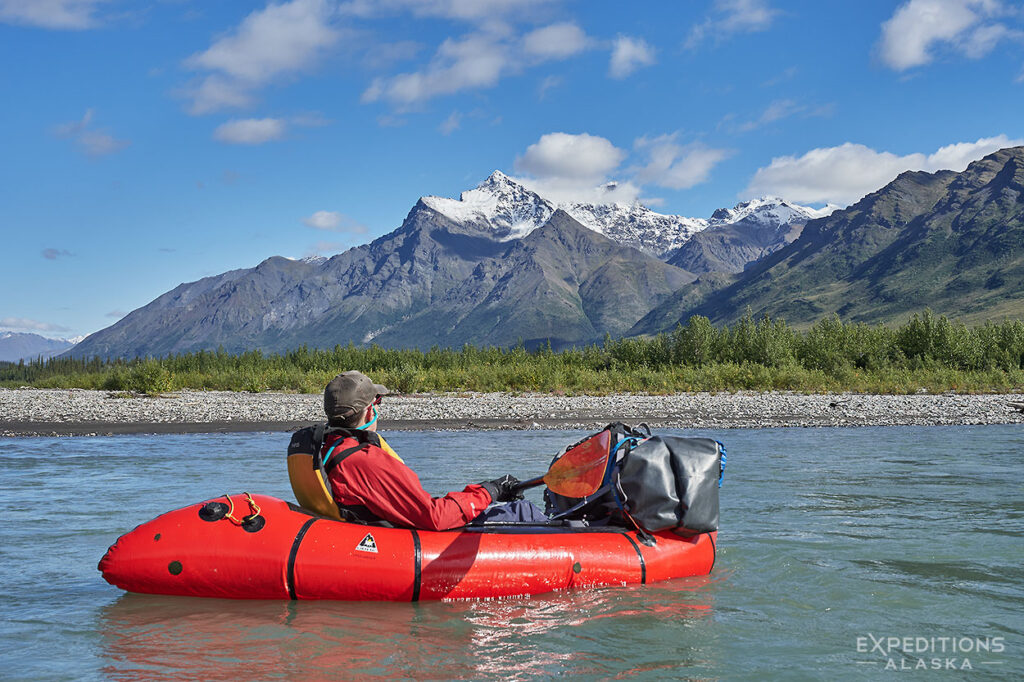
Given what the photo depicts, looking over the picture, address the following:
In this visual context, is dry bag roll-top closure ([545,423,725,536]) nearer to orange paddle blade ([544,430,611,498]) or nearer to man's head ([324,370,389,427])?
orange paddle blade ([544,430,611,498])

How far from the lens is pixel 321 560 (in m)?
6.68

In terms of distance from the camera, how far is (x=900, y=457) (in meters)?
16.2

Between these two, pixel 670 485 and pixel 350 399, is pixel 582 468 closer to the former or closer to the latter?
pixel 670 485

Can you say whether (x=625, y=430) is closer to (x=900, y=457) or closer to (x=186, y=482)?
(x=186, y=482)

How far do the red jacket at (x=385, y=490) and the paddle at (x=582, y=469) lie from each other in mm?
1028

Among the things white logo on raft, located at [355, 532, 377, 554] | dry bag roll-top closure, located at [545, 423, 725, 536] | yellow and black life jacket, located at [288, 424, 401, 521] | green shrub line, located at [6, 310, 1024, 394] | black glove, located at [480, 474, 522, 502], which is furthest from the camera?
green shrub line, located at [6, 310, 1024, 394]

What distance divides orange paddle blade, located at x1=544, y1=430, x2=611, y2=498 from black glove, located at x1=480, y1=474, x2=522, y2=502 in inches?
13.6

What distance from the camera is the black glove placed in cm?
751

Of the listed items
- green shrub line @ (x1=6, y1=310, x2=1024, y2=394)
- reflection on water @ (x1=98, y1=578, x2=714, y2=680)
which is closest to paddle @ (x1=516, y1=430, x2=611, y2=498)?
reflection on water @ (x1=98, y1=578, x2=714, y2=680)

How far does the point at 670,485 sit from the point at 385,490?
251 centimetres

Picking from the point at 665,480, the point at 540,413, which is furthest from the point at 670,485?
the point at 540,413

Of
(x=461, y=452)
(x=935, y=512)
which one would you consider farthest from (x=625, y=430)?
(x=461, y=452)

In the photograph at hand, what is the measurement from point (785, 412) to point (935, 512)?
1592 cm

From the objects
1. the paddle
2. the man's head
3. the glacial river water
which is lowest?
the glacial river water
